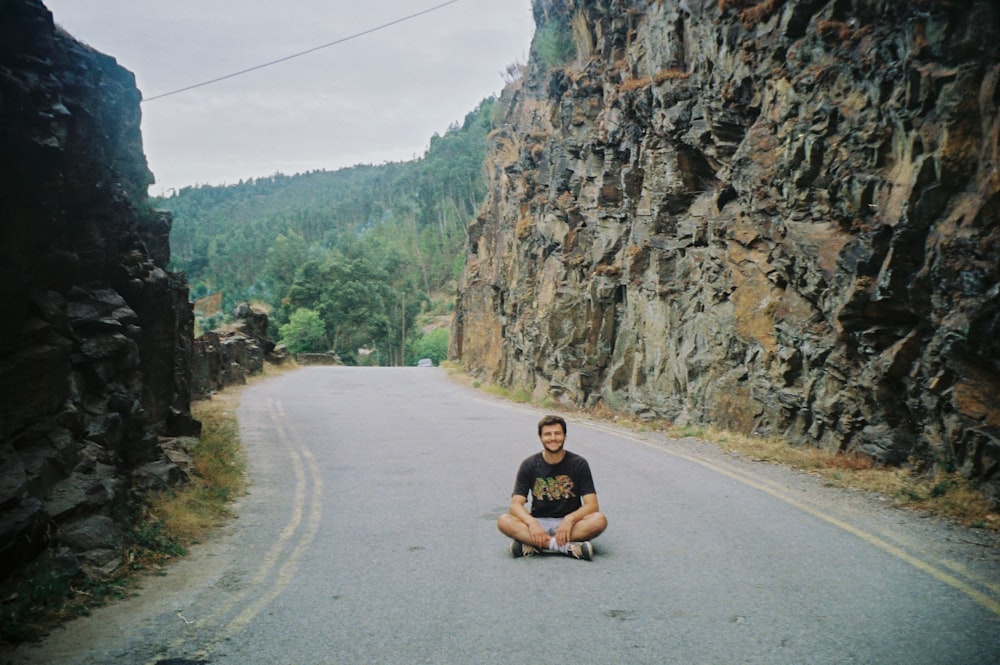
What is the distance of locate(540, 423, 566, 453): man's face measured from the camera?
634cm

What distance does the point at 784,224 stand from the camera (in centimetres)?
1259

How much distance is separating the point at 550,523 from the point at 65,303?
527 cm

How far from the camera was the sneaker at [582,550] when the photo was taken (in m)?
6.35

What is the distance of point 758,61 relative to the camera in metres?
13.5

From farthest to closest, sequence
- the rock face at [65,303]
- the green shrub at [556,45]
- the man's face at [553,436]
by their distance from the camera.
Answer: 1. the green shrub at [556,45]
2. the man's face at [553,436]
3. the rock face at [65,303]

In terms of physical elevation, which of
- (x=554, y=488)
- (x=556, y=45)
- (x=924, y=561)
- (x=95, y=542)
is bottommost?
(x=95, y=542)

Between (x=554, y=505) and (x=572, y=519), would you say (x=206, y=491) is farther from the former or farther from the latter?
(x=572, y=519)

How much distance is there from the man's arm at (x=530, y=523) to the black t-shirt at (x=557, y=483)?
0.06m

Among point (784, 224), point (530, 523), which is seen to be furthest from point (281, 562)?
point (784, 224)

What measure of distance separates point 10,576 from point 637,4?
19.8 m

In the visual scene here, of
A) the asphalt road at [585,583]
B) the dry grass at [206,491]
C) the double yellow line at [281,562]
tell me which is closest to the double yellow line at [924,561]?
the asphalt road at [585,583]

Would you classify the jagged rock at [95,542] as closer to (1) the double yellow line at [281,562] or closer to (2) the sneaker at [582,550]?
(1) the double yellow line at [281,562]

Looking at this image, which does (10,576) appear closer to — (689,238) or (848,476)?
(848,476)

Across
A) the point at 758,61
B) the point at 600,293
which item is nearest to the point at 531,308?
the point at 600,293
